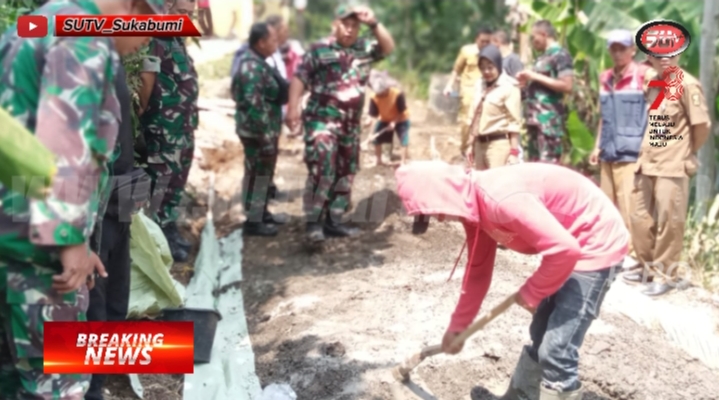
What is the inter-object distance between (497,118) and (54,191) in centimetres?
462

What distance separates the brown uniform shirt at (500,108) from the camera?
634 centimetres

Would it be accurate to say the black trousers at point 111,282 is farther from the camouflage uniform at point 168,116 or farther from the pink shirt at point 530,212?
the camouflage uniform at point 168,116

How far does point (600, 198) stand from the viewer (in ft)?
10.9

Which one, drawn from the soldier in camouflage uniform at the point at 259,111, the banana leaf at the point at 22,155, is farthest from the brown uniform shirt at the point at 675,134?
the banana leaf at the point at 22,155

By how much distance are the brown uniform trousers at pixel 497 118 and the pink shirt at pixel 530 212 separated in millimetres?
3063

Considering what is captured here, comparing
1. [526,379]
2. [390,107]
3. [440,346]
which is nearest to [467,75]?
[390,107]

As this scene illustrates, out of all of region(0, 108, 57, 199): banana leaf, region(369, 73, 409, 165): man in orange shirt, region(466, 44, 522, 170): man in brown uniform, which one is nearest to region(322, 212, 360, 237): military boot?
region(466, 44, 522, 170): man in brown uniform

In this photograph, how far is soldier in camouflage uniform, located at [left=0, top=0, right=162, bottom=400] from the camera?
7.57ft

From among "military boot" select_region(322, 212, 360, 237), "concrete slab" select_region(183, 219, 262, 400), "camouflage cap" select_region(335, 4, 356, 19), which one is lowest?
"concrete slab" select_region(183, 219, 262, 400)

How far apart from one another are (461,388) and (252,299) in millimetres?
2094

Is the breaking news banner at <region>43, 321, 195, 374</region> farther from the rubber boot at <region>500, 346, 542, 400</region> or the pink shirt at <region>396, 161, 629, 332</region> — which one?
the rubber boot at <region>500, 346, 542, 400</region>

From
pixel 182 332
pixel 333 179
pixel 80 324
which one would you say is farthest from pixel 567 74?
pixel 80 324

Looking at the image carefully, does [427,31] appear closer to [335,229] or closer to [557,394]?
[335,229]

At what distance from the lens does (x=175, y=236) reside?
20.8 ft
